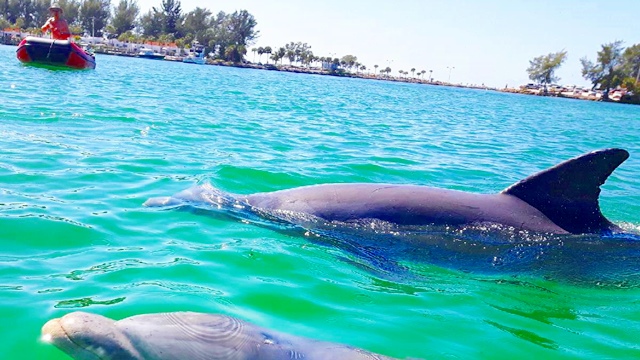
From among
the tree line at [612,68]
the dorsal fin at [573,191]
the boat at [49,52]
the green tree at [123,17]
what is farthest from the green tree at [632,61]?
the dorsal fin at [573,191]

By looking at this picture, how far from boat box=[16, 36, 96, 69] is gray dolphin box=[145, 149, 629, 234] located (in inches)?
1242

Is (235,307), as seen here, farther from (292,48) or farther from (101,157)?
(292,48)

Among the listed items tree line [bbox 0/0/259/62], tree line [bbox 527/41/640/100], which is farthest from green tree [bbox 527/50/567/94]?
tree line [bbox 0/0/259/62]

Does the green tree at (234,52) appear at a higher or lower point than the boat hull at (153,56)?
higher

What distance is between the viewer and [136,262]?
5.28 m

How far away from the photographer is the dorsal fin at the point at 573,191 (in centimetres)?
599

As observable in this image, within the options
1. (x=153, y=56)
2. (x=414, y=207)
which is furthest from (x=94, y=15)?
(x=414, y=207)

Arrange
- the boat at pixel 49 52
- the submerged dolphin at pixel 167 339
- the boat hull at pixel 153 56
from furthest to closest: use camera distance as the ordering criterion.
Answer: the boat hull at pixel 153 56 → the boat at pixel 49 52 → the submerged dolphin at pixel 167 339

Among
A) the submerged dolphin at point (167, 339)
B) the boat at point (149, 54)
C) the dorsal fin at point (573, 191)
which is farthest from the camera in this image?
the boat at point (149, 54)

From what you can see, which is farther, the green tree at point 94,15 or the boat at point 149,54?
the green tree at point 94,15

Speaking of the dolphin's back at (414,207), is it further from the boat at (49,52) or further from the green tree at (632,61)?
the green tree at (632,61)

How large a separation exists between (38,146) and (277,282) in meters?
6.54

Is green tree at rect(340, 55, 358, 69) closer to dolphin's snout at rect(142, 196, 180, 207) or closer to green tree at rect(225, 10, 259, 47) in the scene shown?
green tree at rect(225, 10, 259, 47)

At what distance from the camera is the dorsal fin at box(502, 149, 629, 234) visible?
5.99 m
